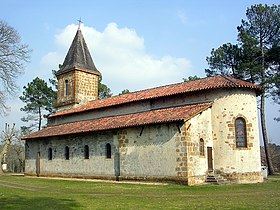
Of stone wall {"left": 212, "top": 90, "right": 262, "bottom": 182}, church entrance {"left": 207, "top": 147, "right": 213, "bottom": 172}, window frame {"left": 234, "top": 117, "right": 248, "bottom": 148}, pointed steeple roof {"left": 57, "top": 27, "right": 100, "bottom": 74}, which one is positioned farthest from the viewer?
pointed steeple roof {"left": 57, "top": 27, "right": 100, "bottom": 74}

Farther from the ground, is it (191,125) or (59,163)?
(191,125)

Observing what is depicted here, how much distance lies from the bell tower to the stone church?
299 inches

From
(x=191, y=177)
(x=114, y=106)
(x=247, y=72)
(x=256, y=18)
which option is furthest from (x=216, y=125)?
(x=256, y=18)

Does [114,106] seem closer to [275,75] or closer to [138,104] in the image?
[138,104]

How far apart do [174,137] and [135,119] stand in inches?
168

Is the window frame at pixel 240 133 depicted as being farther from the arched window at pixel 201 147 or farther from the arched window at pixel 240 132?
the arched window at pixel 201 147

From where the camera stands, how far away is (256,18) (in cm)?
3297

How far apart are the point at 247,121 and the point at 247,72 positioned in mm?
12671

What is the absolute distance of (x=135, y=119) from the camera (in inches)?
922

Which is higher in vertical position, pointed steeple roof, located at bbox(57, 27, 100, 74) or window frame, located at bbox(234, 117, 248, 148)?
pointed steeple roof, located at bbox(57, 27, 100, 74)

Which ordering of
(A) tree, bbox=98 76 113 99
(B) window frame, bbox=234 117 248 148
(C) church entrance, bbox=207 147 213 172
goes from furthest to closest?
1. (A) tree, bbox=98 76 113 99
2. (B) window frame, bbox=234 117 248 148
3. (C) church entrance, bbox=207 147 213 172

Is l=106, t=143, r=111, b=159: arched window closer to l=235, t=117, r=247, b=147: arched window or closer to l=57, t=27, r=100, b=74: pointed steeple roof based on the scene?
l=235, t=117, r=247, b=147: arched window

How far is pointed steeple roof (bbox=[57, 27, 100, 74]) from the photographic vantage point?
35531mm

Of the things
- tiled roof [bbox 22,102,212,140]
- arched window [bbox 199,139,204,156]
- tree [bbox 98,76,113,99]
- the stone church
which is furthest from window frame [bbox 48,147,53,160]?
tree [bbox 98,76,113,99]
